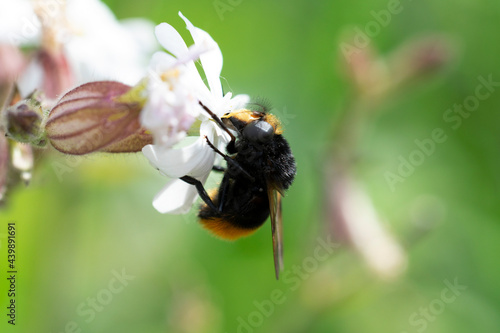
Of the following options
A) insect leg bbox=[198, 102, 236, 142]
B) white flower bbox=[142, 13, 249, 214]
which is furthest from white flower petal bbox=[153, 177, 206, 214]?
insect leg bbox=[198, 102, 236, 142]

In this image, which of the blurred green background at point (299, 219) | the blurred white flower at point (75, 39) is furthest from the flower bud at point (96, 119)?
the blurred green background at point (299, 219)

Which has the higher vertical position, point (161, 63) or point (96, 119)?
point (161, 63)

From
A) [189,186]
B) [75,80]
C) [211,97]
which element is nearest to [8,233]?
[75,80]

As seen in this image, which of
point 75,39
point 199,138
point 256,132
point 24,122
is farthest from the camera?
point 75,39

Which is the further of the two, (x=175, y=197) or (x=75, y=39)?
(x=75, y=39)

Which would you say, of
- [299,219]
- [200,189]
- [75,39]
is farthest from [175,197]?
[299,219]

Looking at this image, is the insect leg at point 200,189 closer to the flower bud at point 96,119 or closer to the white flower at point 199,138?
the white flower at point 199,138

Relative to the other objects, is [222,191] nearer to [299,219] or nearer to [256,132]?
[256,132]

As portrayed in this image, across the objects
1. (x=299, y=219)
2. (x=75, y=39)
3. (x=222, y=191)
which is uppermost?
(x=222, y=191)
